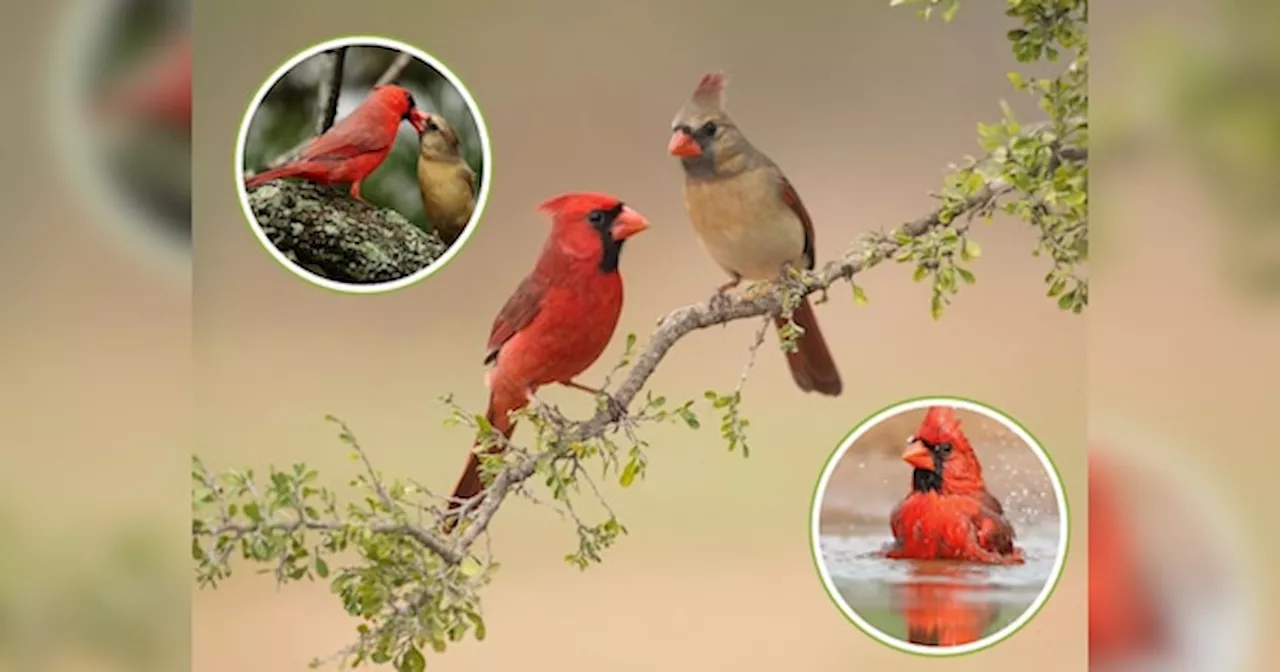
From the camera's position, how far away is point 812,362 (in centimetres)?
197

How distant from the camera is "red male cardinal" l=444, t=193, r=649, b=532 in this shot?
1967mm

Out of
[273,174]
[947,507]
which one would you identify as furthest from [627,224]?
[947,507]

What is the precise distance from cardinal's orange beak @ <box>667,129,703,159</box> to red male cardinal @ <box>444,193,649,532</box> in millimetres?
115

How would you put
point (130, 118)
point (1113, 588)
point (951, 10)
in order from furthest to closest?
point (951, 10), point (130, 118), point (1113, 588)

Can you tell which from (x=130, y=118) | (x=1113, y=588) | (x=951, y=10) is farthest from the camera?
(x=951, y=10)

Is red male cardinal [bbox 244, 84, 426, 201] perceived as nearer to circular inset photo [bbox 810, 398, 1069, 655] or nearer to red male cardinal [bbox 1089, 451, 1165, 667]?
circular inset photo [bbox 810, 398, 1069, 655]

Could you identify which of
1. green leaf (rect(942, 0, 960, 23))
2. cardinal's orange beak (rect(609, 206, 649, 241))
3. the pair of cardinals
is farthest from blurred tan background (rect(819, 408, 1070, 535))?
the pair of cardinals

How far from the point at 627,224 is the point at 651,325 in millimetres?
161

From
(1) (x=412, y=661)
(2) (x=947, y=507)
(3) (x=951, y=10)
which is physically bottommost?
(1) (x=412, y=661)

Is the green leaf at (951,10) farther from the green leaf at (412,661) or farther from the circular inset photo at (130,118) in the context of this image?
the green leaf at (412,661)

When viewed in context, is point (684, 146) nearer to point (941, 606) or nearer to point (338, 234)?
point (338, 234)

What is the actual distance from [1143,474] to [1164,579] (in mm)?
104

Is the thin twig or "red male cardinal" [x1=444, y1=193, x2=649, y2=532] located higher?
the thin twig

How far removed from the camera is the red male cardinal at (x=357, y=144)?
1.97 metres
